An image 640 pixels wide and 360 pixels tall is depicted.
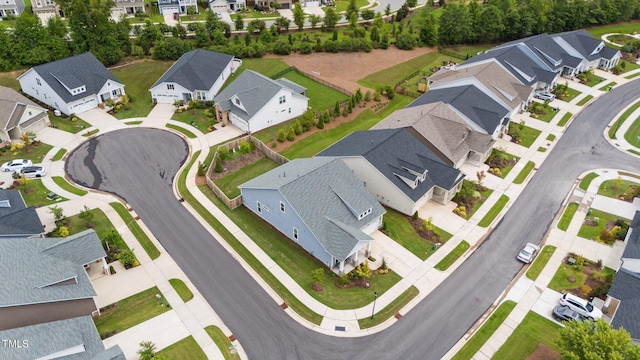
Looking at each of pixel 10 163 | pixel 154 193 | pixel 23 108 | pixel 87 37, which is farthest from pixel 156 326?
pixel 87 37

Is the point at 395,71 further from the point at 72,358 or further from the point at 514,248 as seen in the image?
the point at 72,358

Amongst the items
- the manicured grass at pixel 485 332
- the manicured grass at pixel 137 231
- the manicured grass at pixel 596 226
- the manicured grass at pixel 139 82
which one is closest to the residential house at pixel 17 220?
the manicured grass at pixel 137 231

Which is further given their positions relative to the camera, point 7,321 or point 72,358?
point 7,321

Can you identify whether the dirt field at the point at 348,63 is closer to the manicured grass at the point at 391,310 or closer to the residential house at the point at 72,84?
the residential house at the point at 72,84

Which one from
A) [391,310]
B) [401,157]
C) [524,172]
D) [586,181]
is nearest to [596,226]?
[586,181]

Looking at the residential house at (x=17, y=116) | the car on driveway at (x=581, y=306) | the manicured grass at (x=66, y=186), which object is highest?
the residential house at (x=17, y=116)

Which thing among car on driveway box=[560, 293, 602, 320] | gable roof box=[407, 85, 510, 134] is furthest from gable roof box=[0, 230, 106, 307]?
gable roof box=[407, 85, 510, 134]

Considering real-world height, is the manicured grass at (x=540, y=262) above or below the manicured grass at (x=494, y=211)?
below

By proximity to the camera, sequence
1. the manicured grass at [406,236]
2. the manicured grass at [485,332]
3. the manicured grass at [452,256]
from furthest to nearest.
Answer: the manicured grass at [406,236] < the manicured grass at [452,256] < the manicured grass at [485,332]
